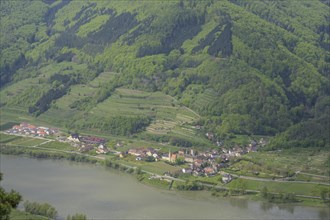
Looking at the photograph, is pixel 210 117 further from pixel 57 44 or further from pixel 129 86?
pixel 57 44

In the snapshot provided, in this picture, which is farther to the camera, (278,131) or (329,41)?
(329,41)

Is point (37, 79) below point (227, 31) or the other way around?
below

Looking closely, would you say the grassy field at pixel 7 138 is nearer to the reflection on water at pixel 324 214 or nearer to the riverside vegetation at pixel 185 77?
the riverside vegetation at pixel 185 77

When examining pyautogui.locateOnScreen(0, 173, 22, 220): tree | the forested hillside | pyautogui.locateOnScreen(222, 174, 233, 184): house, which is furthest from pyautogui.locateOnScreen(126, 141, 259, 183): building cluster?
pyautogui.locateOnScreen(0, 173, 22, 220): tree

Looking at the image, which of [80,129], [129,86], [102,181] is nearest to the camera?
[102,181]

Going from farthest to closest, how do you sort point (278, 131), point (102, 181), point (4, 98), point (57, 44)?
1. point (57, 44)
2. point (4, 98)
3. point (278, 131)
4. point (102, 181)

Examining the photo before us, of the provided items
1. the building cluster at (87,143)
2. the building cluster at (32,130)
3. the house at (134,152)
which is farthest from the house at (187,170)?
the building cluster at (32,130)

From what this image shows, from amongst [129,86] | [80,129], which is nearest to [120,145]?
[80,129]
